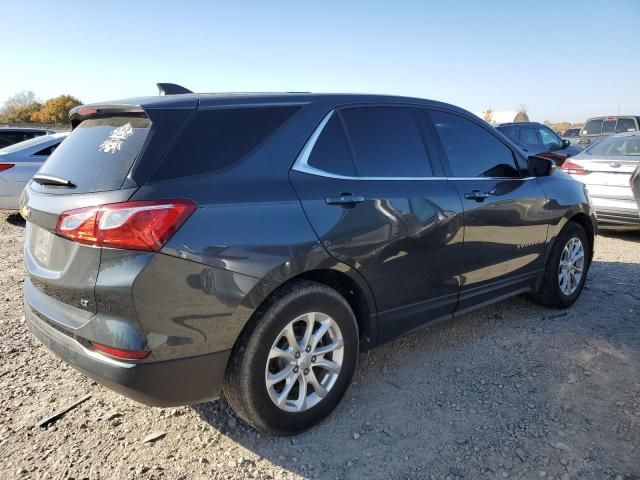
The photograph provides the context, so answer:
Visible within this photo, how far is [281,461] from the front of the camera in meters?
2.48

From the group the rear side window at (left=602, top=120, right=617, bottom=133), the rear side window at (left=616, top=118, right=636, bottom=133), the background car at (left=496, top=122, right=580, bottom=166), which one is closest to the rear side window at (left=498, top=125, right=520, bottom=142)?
the background car at (left=496, top=122, right=580, bottom=166)

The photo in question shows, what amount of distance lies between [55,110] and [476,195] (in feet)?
143

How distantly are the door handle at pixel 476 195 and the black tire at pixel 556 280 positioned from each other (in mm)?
1210

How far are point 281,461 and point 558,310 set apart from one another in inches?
122

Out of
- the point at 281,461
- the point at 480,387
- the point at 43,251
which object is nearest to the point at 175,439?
the point at 281,461

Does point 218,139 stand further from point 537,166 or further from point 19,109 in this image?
point 19,109

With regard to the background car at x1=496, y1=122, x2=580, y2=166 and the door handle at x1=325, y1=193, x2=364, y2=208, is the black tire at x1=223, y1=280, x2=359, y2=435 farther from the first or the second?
the background car at x1=496, y1=122, x2=580, y2=166

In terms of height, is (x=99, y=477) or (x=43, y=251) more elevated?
(x=43, y=251)

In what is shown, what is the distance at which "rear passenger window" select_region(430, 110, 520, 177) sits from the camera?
3.51m

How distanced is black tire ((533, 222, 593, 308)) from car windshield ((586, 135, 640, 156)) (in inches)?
150

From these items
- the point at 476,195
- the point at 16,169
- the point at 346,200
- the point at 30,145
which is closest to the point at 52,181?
the point at 346,200

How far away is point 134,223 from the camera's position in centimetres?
207

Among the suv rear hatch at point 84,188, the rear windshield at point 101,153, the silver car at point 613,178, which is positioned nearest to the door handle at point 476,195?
the suv rear hatch at point 84,188

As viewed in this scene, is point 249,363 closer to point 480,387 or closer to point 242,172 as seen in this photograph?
point 242,172
